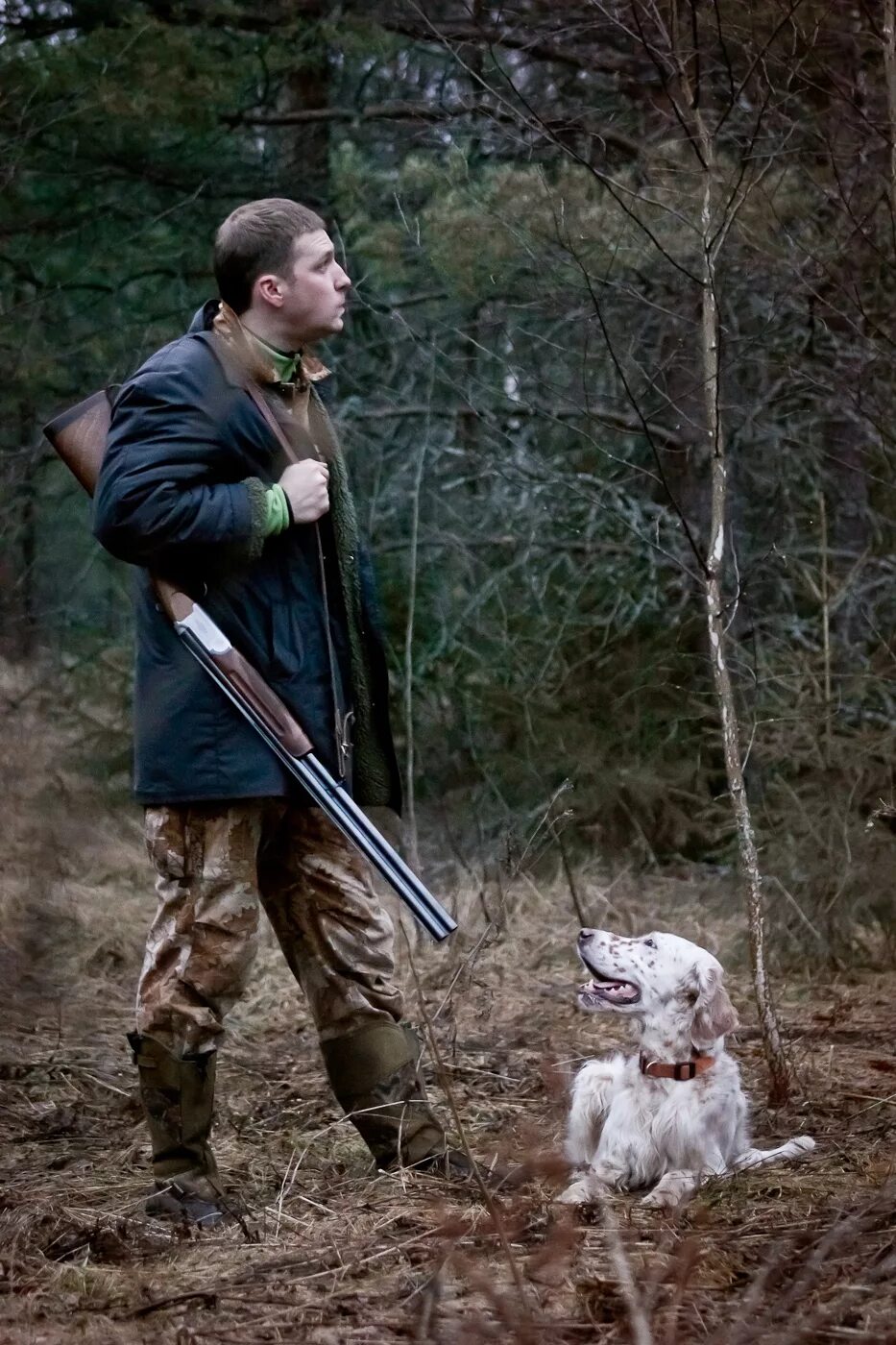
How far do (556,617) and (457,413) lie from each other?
57.0 inches

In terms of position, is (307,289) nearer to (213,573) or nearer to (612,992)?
(213,573)

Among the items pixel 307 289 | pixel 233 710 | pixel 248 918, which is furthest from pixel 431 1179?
pixel 307 289

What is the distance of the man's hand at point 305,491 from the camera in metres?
4.13

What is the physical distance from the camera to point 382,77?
10359 mm

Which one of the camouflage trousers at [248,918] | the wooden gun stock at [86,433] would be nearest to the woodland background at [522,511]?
the camouflage trousers at [248,918]

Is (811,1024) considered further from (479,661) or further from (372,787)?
(479,661)

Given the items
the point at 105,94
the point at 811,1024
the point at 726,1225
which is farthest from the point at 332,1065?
the point at 105,94

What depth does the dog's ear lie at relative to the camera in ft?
14.5

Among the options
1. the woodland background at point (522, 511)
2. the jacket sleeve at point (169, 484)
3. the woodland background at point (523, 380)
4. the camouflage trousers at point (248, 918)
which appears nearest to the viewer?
the jacket sleeve at point (169, 484)

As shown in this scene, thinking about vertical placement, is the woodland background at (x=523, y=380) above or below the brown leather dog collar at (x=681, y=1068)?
above

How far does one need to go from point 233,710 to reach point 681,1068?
155 cm

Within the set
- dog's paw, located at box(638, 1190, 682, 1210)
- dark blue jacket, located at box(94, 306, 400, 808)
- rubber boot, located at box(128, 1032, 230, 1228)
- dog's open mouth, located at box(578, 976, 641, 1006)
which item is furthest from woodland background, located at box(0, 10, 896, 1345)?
dark blue jacket, located at box(94, 306, 400, 808)

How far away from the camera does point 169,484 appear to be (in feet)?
13.1

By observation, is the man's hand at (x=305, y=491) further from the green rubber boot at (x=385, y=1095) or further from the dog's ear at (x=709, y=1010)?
Result: the dog's ear at (x=709, y=1010)
